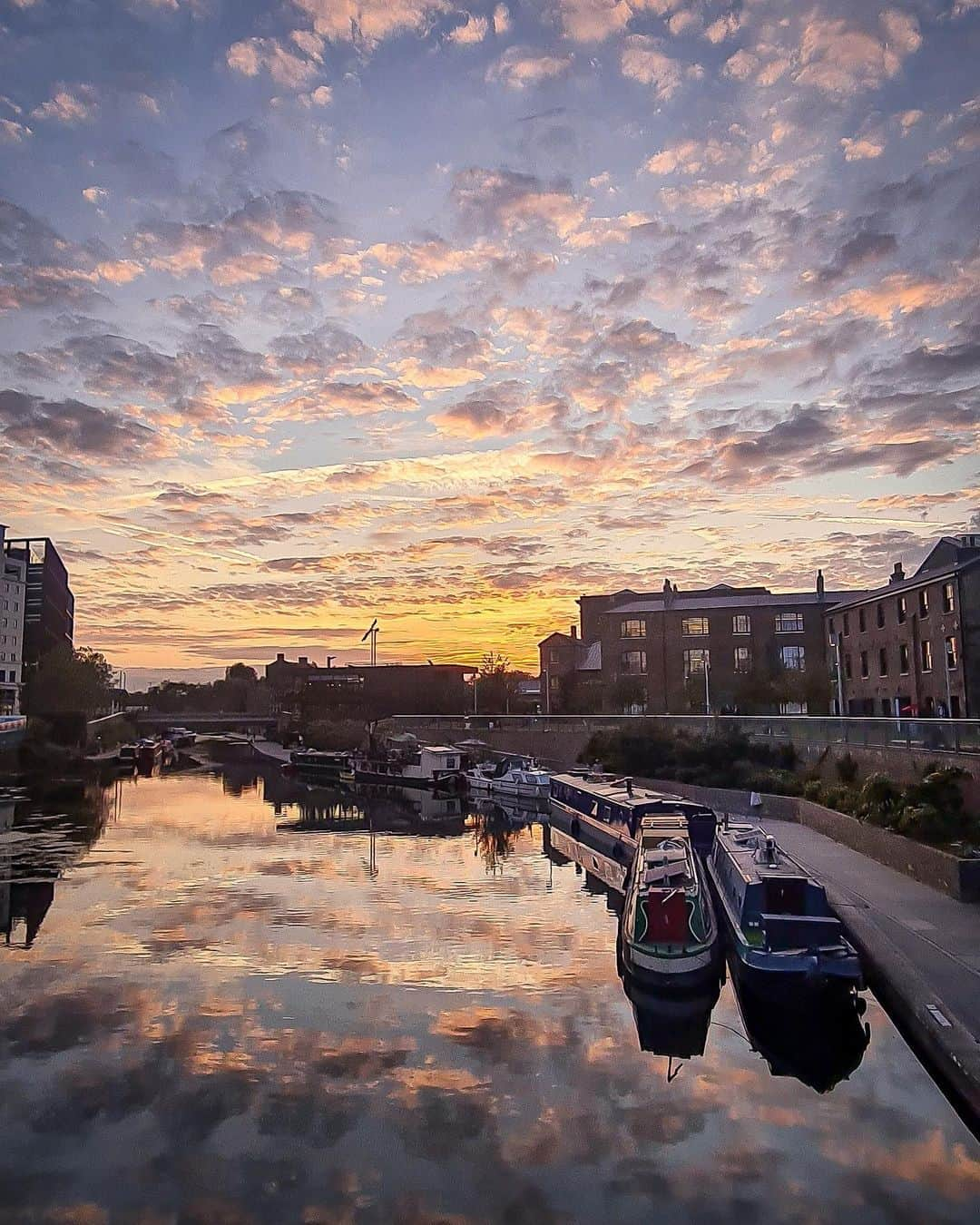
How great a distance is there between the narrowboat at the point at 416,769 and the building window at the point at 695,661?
64.3 feet

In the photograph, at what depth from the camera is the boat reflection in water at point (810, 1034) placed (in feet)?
52.5

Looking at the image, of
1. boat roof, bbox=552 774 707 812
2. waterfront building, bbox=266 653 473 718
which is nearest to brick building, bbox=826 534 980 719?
boat roof, bbox=552 774 707 812

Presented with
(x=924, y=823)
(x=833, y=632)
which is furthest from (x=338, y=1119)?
(x=833, y=632)

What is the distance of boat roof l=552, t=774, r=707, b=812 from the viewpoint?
37.8m

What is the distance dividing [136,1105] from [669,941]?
10163mm

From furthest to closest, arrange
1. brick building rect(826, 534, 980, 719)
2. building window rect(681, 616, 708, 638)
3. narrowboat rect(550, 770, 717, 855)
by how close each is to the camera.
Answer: building window rect(681, 616, 708, 638), brick building rect(826, 534, 980, 719), narrowboat rect(550, 770, 717, 855)

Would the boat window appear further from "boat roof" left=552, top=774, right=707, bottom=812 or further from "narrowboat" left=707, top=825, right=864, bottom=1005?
"boat roof" left=552, top=774, right=707, bottom=812

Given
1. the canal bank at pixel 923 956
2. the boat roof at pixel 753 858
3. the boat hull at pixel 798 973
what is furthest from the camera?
the boat roof at pixel 753 858

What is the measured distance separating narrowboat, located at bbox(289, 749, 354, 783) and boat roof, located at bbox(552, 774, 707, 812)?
32.7 metres

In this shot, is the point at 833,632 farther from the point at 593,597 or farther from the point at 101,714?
the point at 101,714

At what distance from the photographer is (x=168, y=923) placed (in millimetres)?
26359

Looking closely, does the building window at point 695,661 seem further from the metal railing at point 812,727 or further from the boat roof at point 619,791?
the boat roof at point 619,791

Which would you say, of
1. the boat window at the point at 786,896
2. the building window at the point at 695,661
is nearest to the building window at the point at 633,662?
the building window at the point at 695,661

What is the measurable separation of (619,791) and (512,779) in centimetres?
1732
